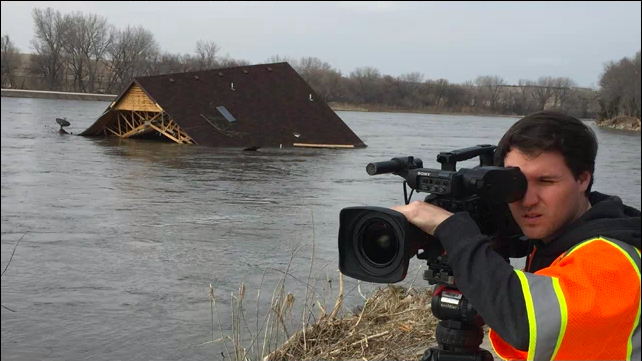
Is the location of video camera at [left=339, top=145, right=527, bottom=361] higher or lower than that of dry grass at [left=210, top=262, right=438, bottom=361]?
higher

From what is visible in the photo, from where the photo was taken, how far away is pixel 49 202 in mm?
11820

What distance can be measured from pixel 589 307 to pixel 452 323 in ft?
1.63

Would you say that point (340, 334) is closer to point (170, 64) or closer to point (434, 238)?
point (434, 238)

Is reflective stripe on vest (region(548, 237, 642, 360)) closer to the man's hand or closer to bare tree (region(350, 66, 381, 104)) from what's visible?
the man's hand

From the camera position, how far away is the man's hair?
1.92 metres

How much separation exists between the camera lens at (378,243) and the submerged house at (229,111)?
22.6 m

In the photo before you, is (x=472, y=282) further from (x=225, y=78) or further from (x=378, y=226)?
(x=225, y=78)

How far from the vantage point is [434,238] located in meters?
2.03

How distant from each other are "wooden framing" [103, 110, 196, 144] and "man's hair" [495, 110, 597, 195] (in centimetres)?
2315

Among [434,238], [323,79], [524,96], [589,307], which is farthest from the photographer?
[323,79]

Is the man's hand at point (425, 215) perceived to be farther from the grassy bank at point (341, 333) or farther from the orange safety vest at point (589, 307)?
the grassy bank at point (341, 333)

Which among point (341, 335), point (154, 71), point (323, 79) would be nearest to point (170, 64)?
point (154, 71)

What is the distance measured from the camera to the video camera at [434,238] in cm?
188

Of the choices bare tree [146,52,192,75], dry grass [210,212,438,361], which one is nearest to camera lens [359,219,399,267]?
dry grass [210,212,438,361]
